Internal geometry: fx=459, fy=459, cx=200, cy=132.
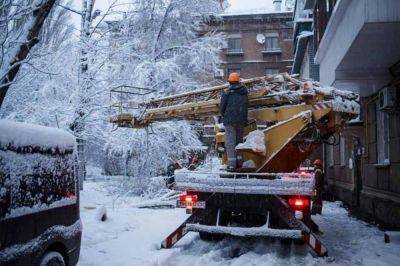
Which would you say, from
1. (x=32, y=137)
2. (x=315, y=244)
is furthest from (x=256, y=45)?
(x=32, y=137)

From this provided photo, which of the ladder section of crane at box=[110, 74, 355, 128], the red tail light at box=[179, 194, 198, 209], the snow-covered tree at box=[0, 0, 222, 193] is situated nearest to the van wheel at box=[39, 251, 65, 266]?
the red tail light at box=[179, 194, 198, 209]

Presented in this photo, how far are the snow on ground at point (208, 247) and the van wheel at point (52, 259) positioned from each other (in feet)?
5.66

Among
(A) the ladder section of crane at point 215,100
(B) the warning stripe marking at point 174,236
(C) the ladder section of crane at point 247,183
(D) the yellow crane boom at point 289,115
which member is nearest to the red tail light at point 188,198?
(C) the ladder section of crane at point 247,183

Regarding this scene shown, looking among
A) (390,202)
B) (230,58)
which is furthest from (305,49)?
(390,202)

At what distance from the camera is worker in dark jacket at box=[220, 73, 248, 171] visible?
8.31 meters

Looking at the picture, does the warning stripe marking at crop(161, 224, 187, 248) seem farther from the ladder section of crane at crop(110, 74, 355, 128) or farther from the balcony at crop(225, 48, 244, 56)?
the balcony at crop(225, 48, 244, 56)

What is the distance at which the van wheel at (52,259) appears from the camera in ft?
16.4

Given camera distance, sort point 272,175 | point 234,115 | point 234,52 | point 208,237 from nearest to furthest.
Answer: point 272,175 < point 234,115 < point 208,237 < point 234,52

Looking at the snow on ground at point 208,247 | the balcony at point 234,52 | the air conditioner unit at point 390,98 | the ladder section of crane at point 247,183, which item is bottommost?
the snow on ground at point 208,247

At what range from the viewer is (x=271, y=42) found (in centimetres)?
4325

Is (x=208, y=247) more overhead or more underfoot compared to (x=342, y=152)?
more underfoot

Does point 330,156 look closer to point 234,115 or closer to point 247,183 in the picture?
point 234,115

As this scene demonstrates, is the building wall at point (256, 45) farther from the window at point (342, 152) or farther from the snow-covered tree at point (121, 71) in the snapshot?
the window at point (342, 152)

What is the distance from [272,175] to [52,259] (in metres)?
3.80
